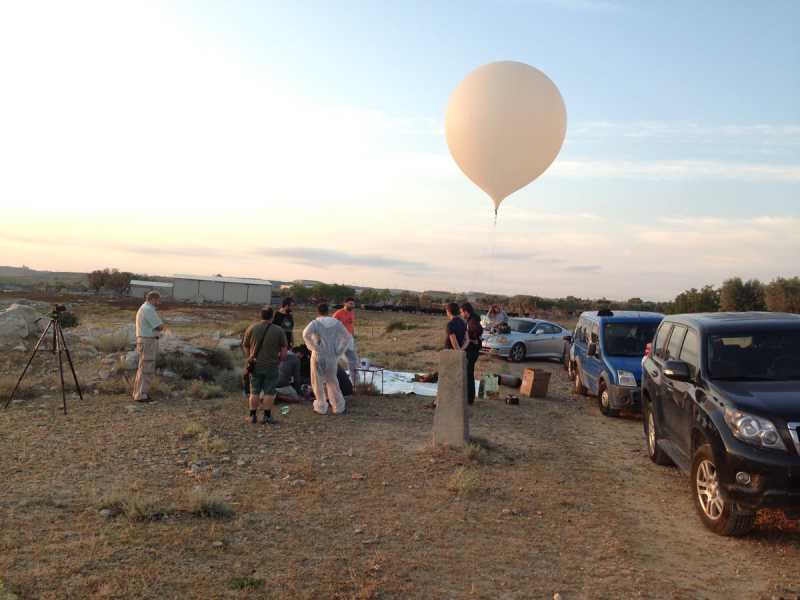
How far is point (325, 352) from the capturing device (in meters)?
11.0

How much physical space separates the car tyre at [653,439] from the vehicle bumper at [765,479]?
2.59 metres

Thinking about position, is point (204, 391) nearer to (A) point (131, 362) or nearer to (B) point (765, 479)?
(A) point (131, 362)

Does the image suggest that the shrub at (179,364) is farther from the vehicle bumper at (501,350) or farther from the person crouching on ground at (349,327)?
the vehicle bumper at (501,350)

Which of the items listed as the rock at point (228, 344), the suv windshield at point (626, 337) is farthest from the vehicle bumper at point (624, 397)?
the rock at point (228, 344)

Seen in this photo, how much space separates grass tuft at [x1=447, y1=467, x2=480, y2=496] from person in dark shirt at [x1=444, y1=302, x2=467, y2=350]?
423 centimetres

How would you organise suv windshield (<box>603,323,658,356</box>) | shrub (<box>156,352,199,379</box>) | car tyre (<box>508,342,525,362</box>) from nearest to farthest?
suv windshield (<box>603,323,658,356</box>)
shrub (<box>156,352,199,379</box>)
car tyre (<box>508,342,525,362</box>)

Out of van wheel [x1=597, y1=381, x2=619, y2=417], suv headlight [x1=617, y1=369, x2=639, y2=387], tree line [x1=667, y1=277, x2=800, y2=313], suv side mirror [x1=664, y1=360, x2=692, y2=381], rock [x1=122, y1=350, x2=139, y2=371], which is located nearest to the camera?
suv side mirror [x1=664, y1=360, x2=692, y2=381]

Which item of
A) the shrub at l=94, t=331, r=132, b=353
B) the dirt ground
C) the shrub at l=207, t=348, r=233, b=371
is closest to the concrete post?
the dirt ground

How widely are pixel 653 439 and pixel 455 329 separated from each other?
12.9 ft

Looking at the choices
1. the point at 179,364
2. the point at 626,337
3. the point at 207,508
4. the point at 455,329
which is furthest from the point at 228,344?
the point at 207,508

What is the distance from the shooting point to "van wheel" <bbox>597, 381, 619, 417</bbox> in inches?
467

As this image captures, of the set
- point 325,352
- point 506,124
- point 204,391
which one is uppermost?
point 506,124

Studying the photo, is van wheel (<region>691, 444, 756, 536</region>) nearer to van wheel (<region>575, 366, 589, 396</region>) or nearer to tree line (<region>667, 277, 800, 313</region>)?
van wheel (<region>575, 366, 589, 396</region>)

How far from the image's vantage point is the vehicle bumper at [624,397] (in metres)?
11.5
